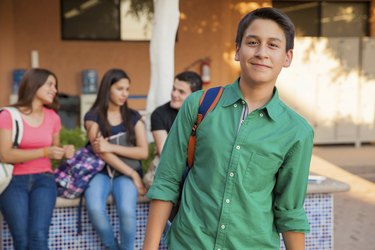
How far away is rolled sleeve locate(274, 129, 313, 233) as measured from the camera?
2311mm

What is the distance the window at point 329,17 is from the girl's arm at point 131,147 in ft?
27.0

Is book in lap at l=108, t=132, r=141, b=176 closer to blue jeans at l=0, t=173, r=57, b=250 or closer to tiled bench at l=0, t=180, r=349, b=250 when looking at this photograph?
tiled bench at l=0, t=180, r=349, b=250

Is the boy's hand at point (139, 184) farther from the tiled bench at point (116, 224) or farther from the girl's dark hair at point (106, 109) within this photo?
the girl's dark hair at point (106, 109)

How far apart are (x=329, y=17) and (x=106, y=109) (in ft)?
28.8

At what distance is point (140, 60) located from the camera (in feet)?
40.0

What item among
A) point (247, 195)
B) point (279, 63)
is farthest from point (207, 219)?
point (279, 63)

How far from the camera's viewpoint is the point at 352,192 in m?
8.60

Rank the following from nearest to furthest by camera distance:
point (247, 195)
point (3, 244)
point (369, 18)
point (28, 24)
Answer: point (247, 195)
point (3, 244)
point (28, 24)
point (369, 18)

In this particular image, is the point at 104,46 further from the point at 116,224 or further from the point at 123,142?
the point at 116,224

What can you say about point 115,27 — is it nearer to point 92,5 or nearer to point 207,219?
point 92,5

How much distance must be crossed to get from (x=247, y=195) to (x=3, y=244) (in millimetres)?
2942

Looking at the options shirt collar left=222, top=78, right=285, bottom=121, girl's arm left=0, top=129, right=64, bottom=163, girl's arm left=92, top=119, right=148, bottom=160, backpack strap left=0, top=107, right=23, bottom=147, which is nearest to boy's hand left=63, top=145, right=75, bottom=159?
girl's arm left=0, top=129, right=64, bottom=163

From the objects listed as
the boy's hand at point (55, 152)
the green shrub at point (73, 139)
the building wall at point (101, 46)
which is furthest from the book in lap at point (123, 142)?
the building wall at point (101, 46)

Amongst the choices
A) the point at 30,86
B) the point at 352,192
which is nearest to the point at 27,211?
the point at 30,86
